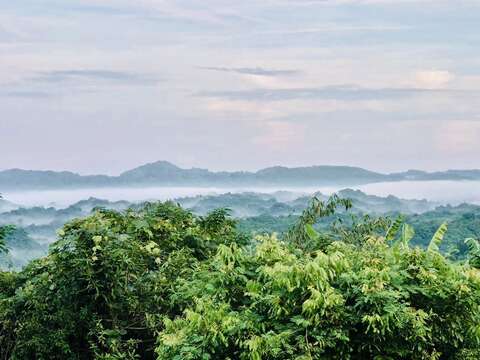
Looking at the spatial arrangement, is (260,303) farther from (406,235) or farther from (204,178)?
(204,178)

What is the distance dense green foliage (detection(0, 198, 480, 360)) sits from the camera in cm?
824

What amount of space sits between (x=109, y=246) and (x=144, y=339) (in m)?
1.36

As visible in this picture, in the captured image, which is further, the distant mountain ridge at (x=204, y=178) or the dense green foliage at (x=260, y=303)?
the distant mountain ridge at (x=204, y=178)

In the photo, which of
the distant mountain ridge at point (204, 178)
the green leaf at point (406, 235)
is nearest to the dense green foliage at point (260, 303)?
the green leaf at point (406, 235)

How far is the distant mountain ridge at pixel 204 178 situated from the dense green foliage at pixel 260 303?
400 feet

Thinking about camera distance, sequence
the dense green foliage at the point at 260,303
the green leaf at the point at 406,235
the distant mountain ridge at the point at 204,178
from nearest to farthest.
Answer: the dense green foliage at the point at 260,303 < the green leaf at the point at 406,235 < the distant mountain ridge at the point at 204,178

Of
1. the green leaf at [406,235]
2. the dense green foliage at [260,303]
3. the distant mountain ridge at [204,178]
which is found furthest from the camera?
the distant mountain ridge at [204,178]

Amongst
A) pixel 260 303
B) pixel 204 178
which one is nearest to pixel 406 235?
pixel 260 303

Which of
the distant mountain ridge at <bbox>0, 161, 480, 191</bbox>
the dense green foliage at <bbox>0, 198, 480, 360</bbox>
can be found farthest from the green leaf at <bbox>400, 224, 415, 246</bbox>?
the distant mountain ridge at <bbox>0, 161, 480, 191</bbox>

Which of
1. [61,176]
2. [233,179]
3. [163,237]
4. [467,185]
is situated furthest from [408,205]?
[163,237]

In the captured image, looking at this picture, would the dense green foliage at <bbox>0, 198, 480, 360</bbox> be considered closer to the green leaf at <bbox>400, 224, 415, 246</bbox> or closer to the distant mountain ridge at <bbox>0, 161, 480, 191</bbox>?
the green leaf at <bbox>400, 224, 415, 246</bbox>

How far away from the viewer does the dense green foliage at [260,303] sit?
27.0ft

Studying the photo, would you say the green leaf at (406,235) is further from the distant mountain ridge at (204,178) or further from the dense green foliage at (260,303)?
the distant mountain ridge at (204,178)

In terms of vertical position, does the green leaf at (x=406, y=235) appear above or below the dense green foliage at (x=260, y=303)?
above
